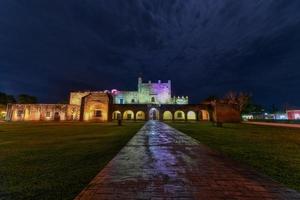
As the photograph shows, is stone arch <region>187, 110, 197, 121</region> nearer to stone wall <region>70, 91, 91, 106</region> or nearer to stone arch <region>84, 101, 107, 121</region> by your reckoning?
stone arch <region>84, 101, 107, 121</region>

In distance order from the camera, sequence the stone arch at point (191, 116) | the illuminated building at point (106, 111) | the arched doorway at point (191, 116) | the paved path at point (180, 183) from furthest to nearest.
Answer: the arched doorway at point (191, 116), the stone arch at point (191, 116), the illuminated building at point (106, 111), the paved path at point (180, 183)

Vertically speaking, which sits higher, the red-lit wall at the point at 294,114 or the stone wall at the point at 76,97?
the stone wall at the point at 76,97

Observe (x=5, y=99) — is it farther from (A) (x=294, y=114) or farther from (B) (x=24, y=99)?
(A) (x=294, y=114)

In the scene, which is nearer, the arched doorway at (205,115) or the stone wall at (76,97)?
the arched doorway at (205,115)

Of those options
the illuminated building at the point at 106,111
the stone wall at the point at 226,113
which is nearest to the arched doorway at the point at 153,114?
the illuminated building at the point at 106,111

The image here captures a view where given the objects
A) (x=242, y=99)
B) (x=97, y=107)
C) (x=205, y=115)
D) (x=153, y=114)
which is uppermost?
(x=242, y=99)

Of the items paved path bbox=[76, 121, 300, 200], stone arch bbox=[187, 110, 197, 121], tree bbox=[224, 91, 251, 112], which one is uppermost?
tree bbox=[224, 91, 251, 112]

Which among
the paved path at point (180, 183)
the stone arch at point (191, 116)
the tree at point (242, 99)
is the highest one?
the tree at point (242, 99)

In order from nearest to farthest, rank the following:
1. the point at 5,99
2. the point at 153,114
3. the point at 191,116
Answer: the point at 153,114
the point at 191,116
the point at 5,99

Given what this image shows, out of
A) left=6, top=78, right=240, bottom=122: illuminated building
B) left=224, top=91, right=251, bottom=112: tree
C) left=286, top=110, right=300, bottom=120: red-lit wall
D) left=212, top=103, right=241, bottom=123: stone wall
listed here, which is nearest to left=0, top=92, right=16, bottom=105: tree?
left=6, top=78, right=240, bottom=122: illuminated building

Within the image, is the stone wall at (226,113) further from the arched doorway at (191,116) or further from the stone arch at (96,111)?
the stone arch at (96,111)

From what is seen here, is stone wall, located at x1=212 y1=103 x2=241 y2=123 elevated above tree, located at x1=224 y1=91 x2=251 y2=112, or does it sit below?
below

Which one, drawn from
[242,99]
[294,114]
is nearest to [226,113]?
[242,99]

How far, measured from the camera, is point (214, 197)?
103 inches
